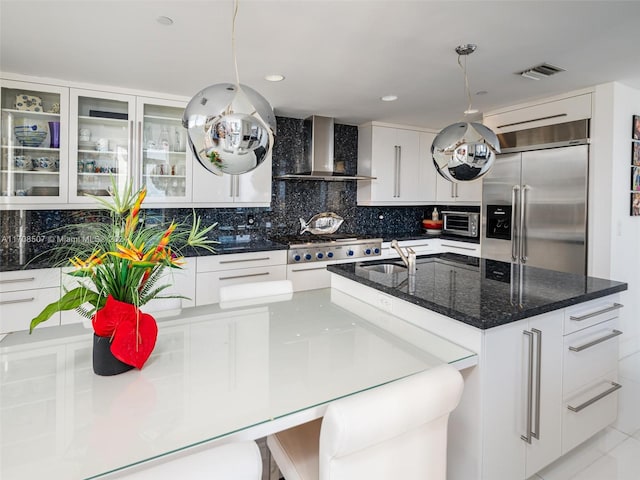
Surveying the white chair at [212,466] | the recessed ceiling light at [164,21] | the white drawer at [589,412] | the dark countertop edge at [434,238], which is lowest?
the white drawer at [589,412]

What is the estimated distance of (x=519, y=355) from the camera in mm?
1484

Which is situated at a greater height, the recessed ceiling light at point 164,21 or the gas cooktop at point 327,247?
the recessed ceiling light at point 164,21

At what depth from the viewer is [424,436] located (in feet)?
3.62

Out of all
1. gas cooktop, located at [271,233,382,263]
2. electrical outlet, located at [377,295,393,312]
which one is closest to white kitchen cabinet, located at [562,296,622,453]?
electrical outlet, located at [377,295,393,312]

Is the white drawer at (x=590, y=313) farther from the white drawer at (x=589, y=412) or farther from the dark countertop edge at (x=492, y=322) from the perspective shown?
the white drawer at (x=589, y=412)

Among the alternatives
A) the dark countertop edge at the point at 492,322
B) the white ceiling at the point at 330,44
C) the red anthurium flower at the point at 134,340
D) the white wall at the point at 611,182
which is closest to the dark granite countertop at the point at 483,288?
the dark countertop edge at the point at 492,322

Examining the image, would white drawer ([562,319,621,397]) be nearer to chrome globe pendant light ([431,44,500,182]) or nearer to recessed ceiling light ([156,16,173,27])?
chrome globe pendant light ([431,44,500,182])

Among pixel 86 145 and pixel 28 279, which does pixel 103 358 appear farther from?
pixel 86 145

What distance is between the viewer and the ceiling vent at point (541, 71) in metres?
2.45

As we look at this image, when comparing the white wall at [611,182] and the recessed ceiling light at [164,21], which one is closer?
the recessed ceiling light at [164,21]

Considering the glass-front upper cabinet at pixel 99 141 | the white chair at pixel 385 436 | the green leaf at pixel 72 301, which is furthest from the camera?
the glass-front upper cabinet at pixel 99 141

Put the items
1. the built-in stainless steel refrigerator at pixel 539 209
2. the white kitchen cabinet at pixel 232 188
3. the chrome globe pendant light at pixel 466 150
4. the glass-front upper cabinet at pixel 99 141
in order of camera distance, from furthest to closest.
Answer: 1. the white kitchen cabinet at pixel 232 188
2. the built-in stainless steel refrigerator at pixel 539 209
3. the glass-front upper cabinet at pixel 99 141
4. the chrome globe pendant light at pixel 466 150

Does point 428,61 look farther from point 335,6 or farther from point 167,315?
point 167,315

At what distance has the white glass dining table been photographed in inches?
30.8
